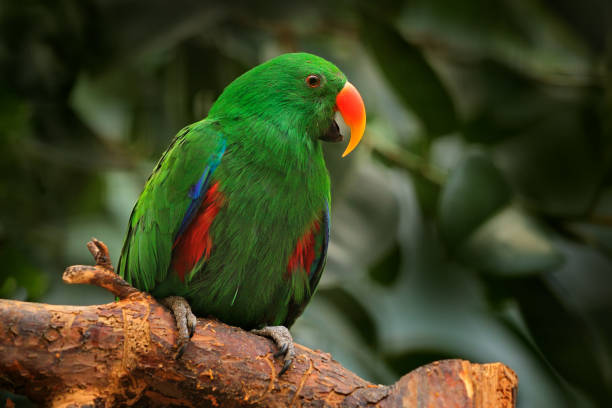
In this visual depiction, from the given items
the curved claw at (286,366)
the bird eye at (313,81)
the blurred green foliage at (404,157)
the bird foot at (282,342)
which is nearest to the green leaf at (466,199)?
the blurred green foliage at (404,157)

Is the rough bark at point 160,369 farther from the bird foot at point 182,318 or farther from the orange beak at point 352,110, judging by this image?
the orange beak at point 352,110

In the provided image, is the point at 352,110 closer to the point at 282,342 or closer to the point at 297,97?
the point at 297,97

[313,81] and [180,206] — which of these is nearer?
[180,206]

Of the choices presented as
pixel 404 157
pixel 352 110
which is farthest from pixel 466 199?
pixel 352 110

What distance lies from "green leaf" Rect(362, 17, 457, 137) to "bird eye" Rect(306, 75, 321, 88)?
1.48m

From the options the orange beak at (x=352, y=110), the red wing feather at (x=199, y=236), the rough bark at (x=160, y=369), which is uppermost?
the orange beak at (x=352, y=110)

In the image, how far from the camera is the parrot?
2.12 meters

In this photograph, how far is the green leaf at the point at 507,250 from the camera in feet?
11.7

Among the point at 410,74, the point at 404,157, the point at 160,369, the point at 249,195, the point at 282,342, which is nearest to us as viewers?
the point at 160,369

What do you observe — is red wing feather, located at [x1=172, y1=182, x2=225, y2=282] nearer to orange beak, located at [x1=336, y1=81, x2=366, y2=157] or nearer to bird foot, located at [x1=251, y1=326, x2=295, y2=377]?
bird foot, located at [x1=251, y1=326, x2=295, y2=377]

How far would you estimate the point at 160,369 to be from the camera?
70.9 inches

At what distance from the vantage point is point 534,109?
4.18 metres

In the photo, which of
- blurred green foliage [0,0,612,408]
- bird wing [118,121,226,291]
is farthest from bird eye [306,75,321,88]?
blurred green foliage [0,0,612,408]

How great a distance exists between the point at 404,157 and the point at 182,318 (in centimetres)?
253
